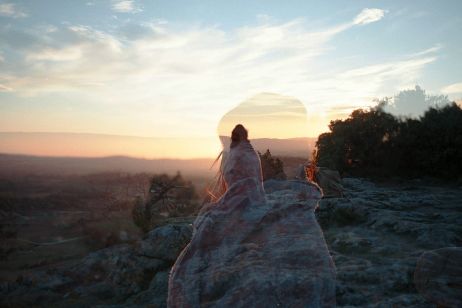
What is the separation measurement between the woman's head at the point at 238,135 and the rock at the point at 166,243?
9126 millimetres

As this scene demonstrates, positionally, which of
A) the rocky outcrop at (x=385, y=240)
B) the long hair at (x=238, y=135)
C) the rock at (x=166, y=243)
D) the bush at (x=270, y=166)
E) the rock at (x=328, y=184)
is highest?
the long hair at (x=238, y=135)

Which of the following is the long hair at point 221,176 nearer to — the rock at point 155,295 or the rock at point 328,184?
the rock at point 155,295

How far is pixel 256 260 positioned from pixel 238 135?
2.24 metres

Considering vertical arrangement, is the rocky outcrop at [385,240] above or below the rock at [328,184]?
below

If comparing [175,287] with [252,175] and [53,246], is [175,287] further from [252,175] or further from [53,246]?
[53,246]

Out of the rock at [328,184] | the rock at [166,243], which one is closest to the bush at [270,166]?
the rock at [328,184]

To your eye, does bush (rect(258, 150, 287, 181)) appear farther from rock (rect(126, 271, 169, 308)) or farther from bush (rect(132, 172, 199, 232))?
rock (rect(126, 271, 169, 308))

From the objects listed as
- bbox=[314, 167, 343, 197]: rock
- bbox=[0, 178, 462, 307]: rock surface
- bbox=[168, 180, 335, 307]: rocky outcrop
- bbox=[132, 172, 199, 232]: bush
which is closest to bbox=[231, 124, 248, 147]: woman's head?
bbox=[168, 180, 335, 307]: rocky outcrop

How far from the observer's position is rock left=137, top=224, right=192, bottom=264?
14.7 metres

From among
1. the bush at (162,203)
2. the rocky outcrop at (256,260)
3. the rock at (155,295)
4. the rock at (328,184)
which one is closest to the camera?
the rocky outcrop at (256,260)

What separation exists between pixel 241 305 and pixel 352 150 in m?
27.7

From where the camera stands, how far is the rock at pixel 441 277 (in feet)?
22.1

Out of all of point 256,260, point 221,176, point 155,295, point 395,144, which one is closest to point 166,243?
point 155,295

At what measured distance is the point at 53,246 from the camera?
3044cm
